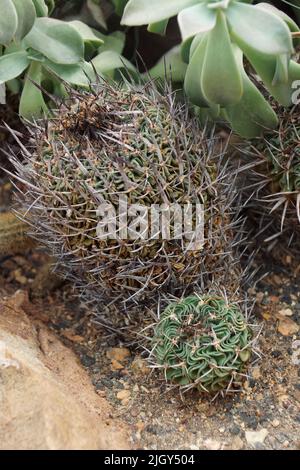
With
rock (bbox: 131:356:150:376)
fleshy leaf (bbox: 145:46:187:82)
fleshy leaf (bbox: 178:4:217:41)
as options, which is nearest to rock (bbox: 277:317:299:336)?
rock (bbox: 131:356:150:376)

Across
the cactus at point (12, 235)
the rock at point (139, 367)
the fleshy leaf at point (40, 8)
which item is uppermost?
the fleshy leaf at point (40, 8)

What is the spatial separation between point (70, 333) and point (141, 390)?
13.6 inches

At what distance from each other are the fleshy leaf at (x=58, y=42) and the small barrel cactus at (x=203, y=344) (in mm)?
706

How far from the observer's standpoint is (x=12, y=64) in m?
1.85

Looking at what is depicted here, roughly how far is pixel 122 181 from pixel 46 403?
523 mm

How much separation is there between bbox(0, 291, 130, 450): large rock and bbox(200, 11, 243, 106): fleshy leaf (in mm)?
753

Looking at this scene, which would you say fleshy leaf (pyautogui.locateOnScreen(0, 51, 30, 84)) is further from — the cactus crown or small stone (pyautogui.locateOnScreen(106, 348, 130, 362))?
small stone (pyautogui.locateOnScreen(106, 348, 130, 362))

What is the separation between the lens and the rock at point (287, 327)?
6.28ft

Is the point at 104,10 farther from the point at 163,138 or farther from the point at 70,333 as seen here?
the point at 70,333

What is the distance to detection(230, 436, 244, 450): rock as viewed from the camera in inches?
61.9

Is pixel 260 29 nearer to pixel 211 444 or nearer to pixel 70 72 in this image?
pixel 70 72

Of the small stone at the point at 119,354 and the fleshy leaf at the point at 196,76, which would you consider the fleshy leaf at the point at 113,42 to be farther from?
the small stone at the point at 119,354

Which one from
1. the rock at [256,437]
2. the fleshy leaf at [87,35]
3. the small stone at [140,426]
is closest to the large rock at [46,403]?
the small stone at [140,426]
